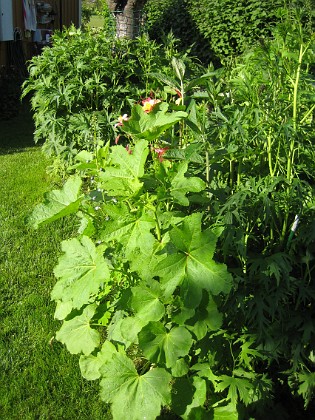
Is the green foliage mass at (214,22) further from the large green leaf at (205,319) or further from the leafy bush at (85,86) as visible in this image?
the large green leaf at (205,319)

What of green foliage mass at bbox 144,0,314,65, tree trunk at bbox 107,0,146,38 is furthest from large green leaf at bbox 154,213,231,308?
green foliage mass at bbox 144,0,314,65

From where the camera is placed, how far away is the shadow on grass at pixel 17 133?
747 centimetres

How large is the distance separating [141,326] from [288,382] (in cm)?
68

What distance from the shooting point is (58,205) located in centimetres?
236

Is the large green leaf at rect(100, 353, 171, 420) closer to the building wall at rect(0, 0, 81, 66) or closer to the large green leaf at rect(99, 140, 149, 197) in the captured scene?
the large green leaf at rect(99, 140, 149, 197)

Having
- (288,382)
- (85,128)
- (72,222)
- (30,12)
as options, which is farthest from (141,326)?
(30,12)

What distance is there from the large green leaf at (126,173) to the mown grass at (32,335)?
1157mm

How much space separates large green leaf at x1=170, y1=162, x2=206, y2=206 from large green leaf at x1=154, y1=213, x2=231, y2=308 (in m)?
0.14

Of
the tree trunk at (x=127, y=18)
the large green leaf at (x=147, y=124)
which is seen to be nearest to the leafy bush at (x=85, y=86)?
the tree trunk at (x=127, y=18)

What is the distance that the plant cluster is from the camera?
1967mm

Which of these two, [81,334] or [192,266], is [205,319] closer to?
[192,266]

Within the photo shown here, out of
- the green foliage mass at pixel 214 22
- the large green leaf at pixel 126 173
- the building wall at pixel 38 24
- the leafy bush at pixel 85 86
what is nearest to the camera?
the large green leaf at pixel 126 173

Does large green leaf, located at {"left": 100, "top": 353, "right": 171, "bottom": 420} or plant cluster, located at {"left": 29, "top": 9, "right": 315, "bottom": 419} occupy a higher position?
plant cluster, located at {"left": 29, "top": 9, "right": 315, "bottom": 419}

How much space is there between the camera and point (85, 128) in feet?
16.3
